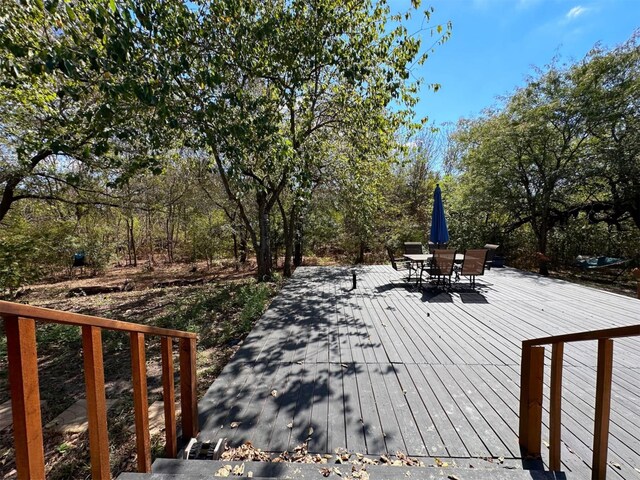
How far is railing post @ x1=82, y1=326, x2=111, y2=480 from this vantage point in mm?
1152

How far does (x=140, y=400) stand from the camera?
1.48m

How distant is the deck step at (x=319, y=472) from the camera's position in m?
1.57

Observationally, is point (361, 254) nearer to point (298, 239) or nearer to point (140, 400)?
point (298, 239)

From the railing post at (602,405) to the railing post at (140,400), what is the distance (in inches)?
84.3

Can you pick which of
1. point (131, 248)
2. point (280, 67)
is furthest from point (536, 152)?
point (131, 248)

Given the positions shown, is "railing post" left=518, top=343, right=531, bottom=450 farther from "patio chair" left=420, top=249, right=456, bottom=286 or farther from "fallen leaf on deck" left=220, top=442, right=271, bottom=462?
"patio chair" left=420, top=249, right=456, bottom=286

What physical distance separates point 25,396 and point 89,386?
0.91ft

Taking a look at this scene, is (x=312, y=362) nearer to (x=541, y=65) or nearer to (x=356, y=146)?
Answer: (x=356, y=146)

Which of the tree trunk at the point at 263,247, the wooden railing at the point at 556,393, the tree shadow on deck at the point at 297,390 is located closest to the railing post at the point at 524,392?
the wooden railing at the point at 556,393

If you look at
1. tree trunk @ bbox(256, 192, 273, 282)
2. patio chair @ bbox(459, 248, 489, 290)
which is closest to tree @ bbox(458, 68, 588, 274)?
patio chair @ bbox(459, 248, 489, 290)

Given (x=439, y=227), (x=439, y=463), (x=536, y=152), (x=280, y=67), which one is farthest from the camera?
(x=536, y=152)

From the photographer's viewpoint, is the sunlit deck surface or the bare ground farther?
the bare ground

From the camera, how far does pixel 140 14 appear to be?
3.01m

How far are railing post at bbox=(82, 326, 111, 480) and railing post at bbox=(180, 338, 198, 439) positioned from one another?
762 mm
